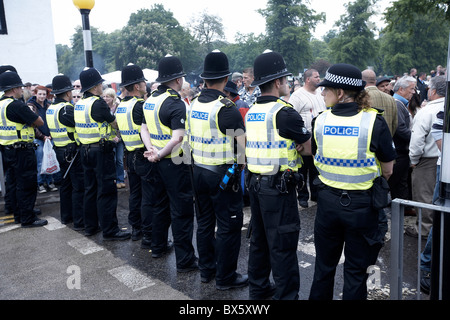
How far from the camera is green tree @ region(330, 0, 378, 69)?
4450 cm

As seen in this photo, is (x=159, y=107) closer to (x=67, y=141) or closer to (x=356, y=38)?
(x=67, y=141)

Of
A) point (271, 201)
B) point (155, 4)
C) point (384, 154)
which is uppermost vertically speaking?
point (155, 4)

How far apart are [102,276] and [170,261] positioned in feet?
2.68

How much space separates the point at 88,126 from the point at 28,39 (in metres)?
7.91

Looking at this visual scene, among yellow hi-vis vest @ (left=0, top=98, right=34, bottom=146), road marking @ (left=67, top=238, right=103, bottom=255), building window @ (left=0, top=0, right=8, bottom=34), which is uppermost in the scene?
building window @ (left=0, top=0, right=8, bottom=34)

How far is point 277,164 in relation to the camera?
11.0 feet

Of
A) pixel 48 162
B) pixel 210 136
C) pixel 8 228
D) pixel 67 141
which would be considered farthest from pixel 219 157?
pixel 48 162

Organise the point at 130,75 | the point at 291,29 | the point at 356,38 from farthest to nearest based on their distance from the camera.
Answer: the point at 291,29
the point at 356,38
the point at 130,75

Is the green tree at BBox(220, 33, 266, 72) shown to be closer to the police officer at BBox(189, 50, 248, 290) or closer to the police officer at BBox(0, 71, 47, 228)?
the police officer at BBox(0, 71, 47, 228)

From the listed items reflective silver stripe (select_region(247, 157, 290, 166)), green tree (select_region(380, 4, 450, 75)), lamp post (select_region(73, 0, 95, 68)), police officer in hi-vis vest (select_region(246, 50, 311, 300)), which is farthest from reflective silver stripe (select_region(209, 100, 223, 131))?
green tree (select_region(380, 4, 450, 75))

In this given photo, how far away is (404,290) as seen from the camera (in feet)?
12.5

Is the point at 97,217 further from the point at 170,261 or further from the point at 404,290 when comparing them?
the point at 404,290
